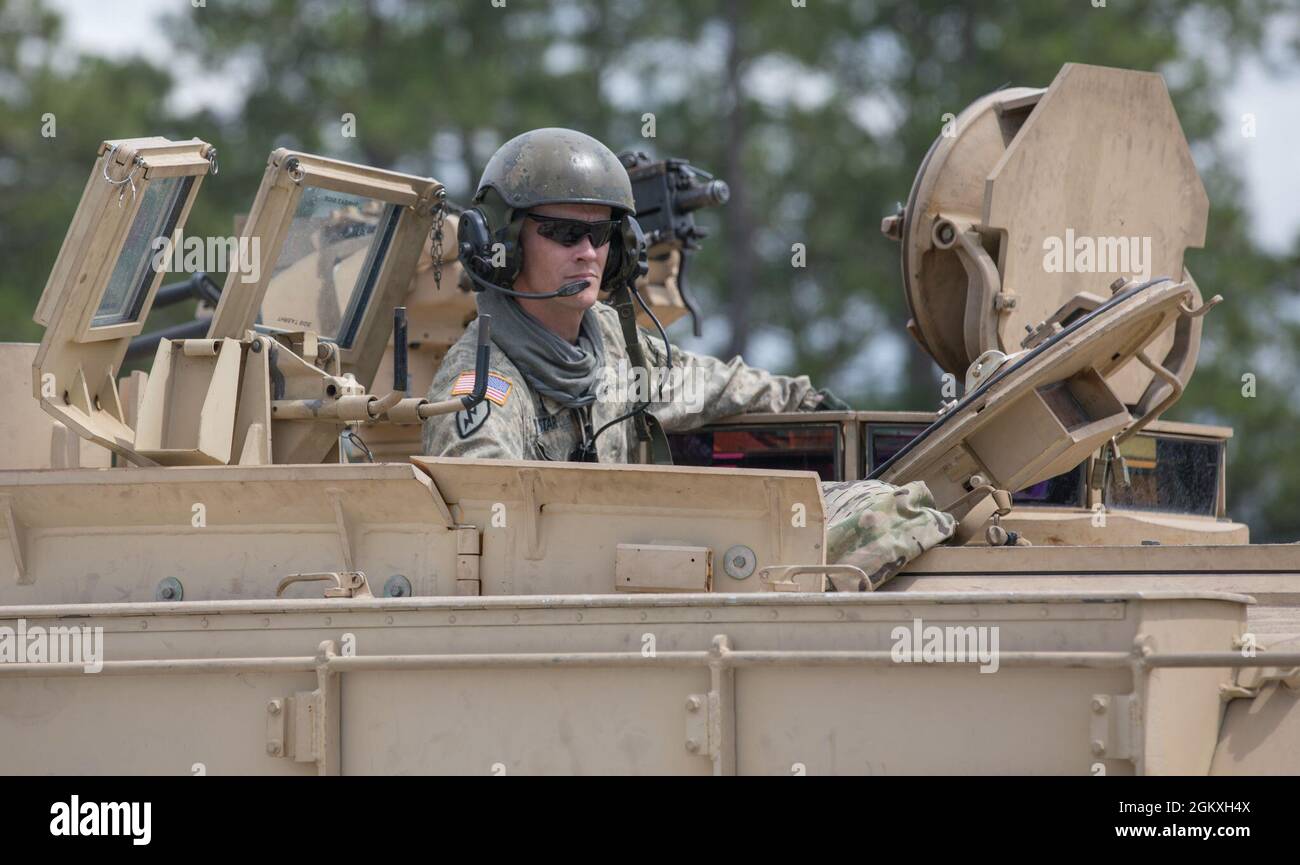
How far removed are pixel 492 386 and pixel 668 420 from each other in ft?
3.15

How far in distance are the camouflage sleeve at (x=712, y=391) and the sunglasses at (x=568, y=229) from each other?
2.07 ft

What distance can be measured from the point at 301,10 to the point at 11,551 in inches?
625

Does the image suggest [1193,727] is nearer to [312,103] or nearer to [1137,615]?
[1137,615]

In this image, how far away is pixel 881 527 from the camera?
533cm

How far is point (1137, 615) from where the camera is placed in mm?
4387

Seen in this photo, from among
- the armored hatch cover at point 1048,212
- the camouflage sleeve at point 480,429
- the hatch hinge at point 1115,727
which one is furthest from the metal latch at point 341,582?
the armored hatch cover at point 1048,212

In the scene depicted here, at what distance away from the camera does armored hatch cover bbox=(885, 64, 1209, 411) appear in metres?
6.57

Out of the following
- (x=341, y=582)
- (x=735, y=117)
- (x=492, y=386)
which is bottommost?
(x=341, y=582)

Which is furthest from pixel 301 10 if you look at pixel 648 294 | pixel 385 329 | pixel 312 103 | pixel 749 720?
pixel 749 720

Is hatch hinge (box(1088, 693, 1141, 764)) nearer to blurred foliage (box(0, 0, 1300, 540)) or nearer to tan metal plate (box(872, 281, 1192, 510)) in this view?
tan metal plate (box(872, 281, 1192, 510))

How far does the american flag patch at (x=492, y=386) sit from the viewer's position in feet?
19.3
